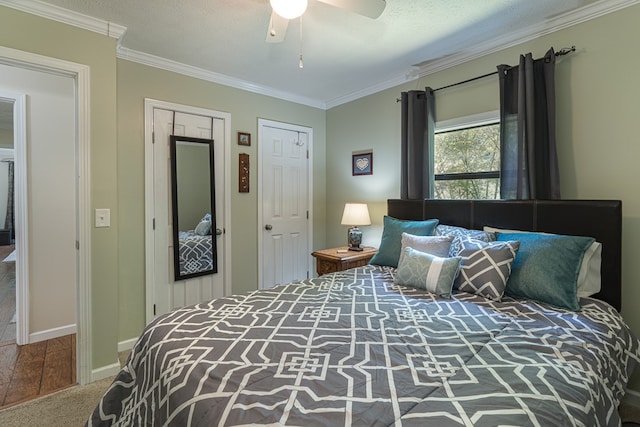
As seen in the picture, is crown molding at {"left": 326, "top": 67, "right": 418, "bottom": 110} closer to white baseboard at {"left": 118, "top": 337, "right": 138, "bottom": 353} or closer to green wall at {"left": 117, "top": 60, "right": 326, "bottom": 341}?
green wall at {"left": 117, "top": 60, "right": 326, "bottom": 341}

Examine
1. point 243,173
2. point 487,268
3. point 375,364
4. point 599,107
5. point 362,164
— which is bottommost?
point 375,364

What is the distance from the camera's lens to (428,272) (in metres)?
1.99

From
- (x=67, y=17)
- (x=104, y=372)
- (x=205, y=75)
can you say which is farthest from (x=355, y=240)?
(x=67, y=17)

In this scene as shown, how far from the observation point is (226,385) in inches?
39.6

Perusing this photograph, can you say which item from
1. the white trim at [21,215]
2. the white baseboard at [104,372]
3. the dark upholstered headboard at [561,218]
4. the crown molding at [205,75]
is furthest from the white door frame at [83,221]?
the dark upholstered headboard at [561,218]

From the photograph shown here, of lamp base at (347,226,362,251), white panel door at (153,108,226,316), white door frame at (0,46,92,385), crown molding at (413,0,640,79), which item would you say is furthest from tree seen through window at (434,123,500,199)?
white door frame at (0,46,92,385)

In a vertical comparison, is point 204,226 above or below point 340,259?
above

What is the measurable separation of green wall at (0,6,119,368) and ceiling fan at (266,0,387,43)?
4.41ft

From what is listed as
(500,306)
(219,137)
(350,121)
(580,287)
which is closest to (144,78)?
(219,137)

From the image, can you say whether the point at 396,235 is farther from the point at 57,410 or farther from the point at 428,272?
the point at 57,410

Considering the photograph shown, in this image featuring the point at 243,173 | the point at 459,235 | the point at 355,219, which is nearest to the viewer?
the point at 459,235

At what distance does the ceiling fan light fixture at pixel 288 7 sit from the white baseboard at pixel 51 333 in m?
3.41

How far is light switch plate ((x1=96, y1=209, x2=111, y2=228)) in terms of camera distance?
2262 millimetres

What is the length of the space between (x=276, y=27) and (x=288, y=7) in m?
0.27
